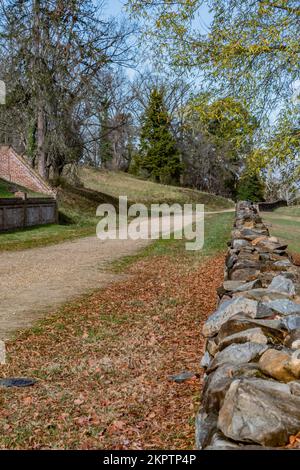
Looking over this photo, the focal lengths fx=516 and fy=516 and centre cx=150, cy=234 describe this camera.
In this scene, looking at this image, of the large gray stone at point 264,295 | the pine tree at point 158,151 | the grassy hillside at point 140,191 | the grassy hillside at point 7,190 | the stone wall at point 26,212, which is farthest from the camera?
the pine tree at point 158,151

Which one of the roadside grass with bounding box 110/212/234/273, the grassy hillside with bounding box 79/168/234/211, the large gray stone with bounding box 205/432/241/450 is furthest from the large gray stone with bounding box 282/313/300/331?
the grassy hillside with bounding box 79/168/234/211

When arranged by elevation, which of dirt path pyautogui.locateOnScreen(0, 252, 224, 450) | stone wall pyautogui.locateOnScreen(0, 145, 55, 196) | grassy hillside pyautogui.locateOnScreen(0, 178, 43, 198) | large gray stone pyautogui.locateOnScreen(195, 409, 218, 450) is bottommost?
dirt path pyautogui.locateOnScreen(0, 252, 224, 450)

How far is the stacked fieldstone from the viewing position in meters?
2.93

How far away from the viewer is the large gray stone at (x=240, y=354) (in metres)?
3.89

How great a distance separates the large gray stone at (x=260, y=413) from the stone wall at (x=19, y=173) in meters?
28.1

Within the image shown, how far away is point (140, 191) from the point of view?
54281mm

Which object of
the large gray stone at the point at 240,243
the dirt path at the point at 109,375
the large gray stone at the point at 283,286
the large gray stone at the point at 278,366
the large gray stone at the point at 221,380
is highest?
the large gray stone at the point at 240,243

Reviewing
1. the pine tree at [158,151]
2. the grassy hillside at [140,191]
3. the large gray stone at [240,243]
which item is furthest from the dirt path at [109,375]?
the pine tree at [158,151]

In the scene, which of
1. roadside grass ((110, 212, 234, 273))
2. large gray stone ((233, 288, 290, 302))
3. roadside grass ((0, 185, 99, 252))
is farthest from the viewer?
roadside grass ((0, 185, 99, 252))

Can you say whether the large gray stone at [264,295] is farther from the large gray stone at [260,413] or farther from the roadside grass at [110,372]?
the large gray stone at [260,413]

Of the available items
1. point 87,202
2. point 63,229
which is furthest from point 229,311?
point 87,202

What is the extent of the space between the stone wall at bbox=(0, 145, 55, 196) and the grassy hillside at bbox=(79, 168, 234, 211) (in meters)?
16.5

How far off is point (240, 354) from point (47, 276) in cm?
802

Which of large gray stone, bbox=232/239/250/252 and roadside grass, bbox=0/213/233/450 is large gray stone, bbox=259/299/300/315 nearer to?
roadside grass, bbox=0/213/233/450
